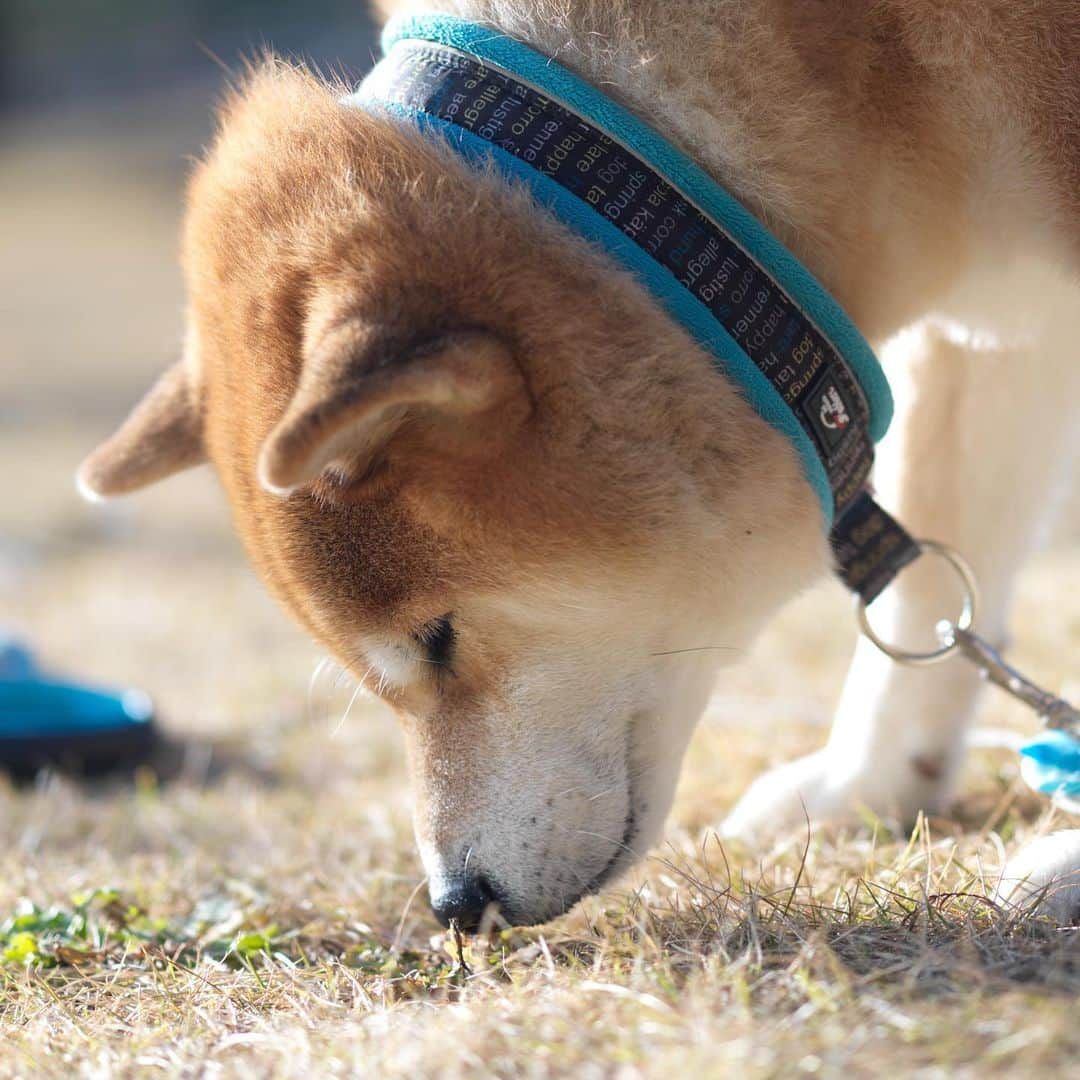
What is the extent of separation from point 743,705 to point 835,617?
3.54ft

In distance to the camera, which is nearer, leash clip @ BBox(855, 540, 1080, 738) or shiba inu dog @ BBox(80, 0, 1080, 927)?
shiba inu dog @ BBox(80, 0, 1080, 927)

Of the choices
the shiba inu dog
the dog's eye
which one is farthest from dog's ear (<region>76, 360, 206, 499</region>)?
the dog's eye

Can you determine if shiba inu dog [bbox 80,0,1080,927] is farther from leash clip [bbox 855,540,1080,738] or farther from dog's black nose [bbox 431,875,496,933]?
leash clip [bbox 855,540,1080,738]

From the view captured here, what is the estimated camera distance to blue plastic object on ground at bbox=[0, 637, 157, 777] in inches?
128

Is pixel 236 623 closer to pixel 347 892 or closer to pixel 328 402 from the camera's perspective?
pixel 347 892

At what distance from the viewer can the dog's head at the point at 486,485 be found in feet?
5.54

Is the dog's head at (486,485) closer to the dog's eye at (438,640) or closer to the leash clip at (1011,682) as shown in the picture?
the dog's eye at (438,640)

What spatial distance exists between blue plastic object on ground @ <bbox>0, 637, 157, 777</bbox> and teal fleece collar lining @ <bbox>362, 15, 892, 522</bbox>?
6.54ft

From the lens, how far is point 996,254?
1957 millimetres

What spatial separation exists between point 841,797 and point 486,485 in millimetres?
1067

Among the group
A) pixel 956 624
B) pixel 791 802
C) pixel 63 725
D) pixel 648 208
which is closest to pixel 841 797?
pixel 791 802

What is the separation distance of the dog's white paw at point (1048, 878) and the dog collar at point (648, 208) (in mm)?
627

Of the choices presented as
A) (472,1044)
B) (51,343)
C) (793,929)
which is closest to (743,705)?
(793,929)

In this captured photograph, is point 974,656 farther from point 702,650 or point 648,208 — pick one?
point 648,208
